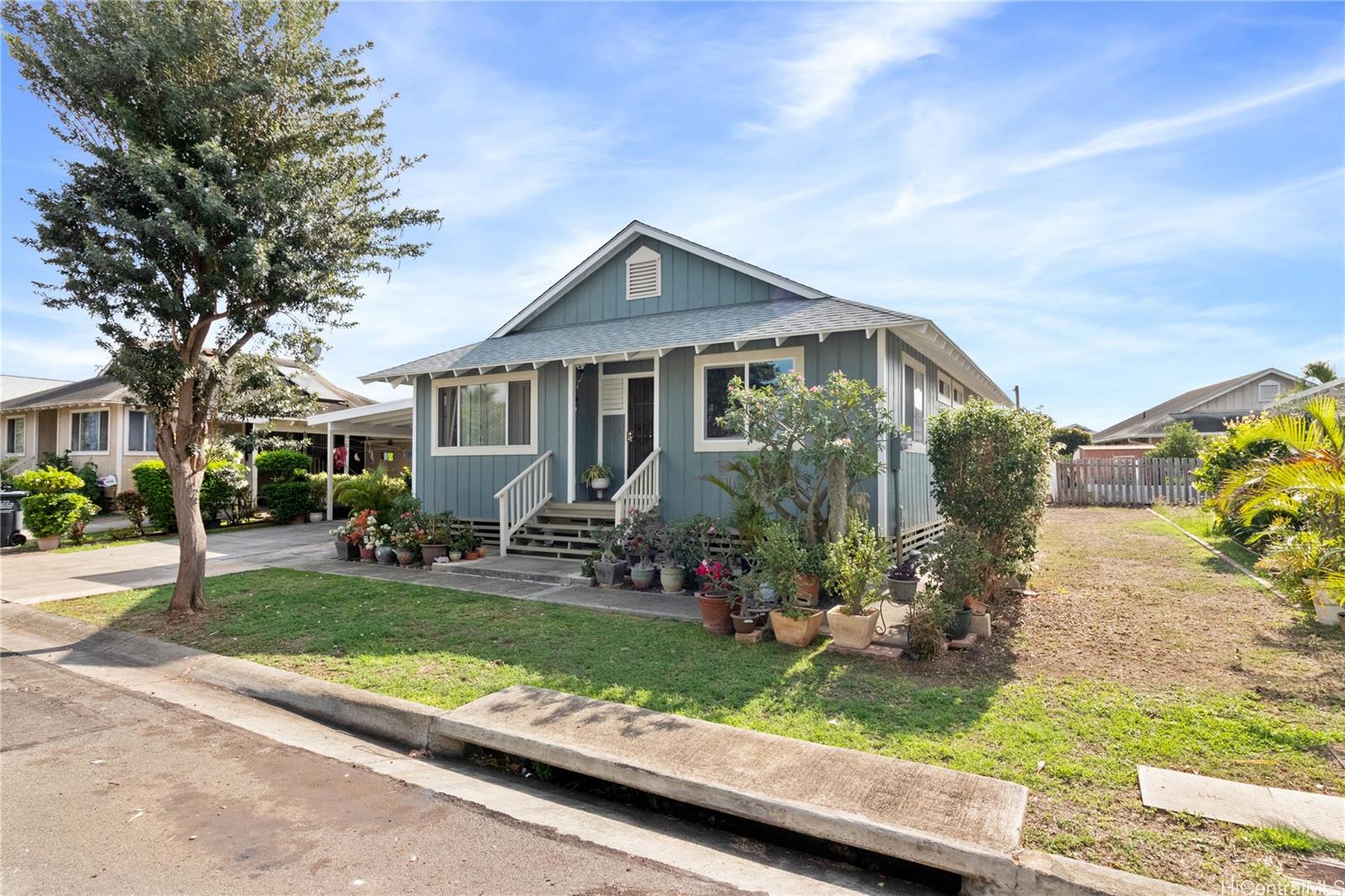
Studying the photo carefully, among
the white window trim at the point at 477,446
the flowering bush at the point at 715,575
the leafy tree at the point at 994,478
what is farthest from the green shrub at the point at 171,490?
the leafy tree at the point at 994,478

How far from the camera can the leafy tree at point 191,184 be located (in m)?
6.82

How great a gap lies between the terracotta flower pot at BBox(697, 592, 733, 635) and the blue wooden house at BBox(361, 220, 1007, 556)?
2.86 metres

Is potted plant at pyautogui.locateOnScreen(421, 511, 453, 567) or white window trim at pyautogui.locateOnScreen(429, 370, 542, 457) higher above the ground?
white window trim at pyautogui.locateOnScreen(429, 370, 542, 457)

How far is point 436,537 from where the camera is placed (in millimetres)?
10844

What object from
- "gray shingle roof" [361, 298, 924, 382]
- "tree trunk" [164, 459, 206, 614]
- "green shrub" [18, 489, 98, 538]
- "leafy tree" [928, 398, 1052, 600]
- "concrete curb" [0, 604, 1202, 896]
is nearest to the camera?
"concrete curb" [0, 604, 1202, 896]

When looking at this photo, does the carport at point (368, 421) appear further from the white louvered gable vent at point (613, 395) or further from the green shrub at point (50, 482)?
the white louvered gable vent at point (613, 395)

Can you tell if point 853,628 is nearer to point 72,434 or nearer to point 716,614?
point 716,614

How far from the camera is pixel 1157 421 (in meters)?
34.9

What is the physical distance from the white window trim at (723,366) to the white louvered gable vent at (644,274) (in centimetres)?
279

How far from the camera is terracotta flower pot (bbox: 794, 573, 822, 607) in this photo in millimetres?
6383

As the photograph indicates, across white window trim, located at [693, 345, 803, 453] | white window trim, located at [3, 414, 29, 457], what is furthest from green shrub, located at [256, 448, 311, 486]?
white window trim, located at [693, 345, 803, 453]

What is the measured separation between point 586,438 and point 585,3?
648 cm

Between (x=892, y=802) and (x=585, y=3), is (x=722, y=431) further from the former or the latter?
(x=892, y=802)

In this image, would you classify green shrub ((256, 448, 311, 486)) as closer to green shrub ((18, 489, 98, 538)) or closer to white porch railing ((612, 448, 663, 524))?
green shrub ((18, 489, 98, 538))
